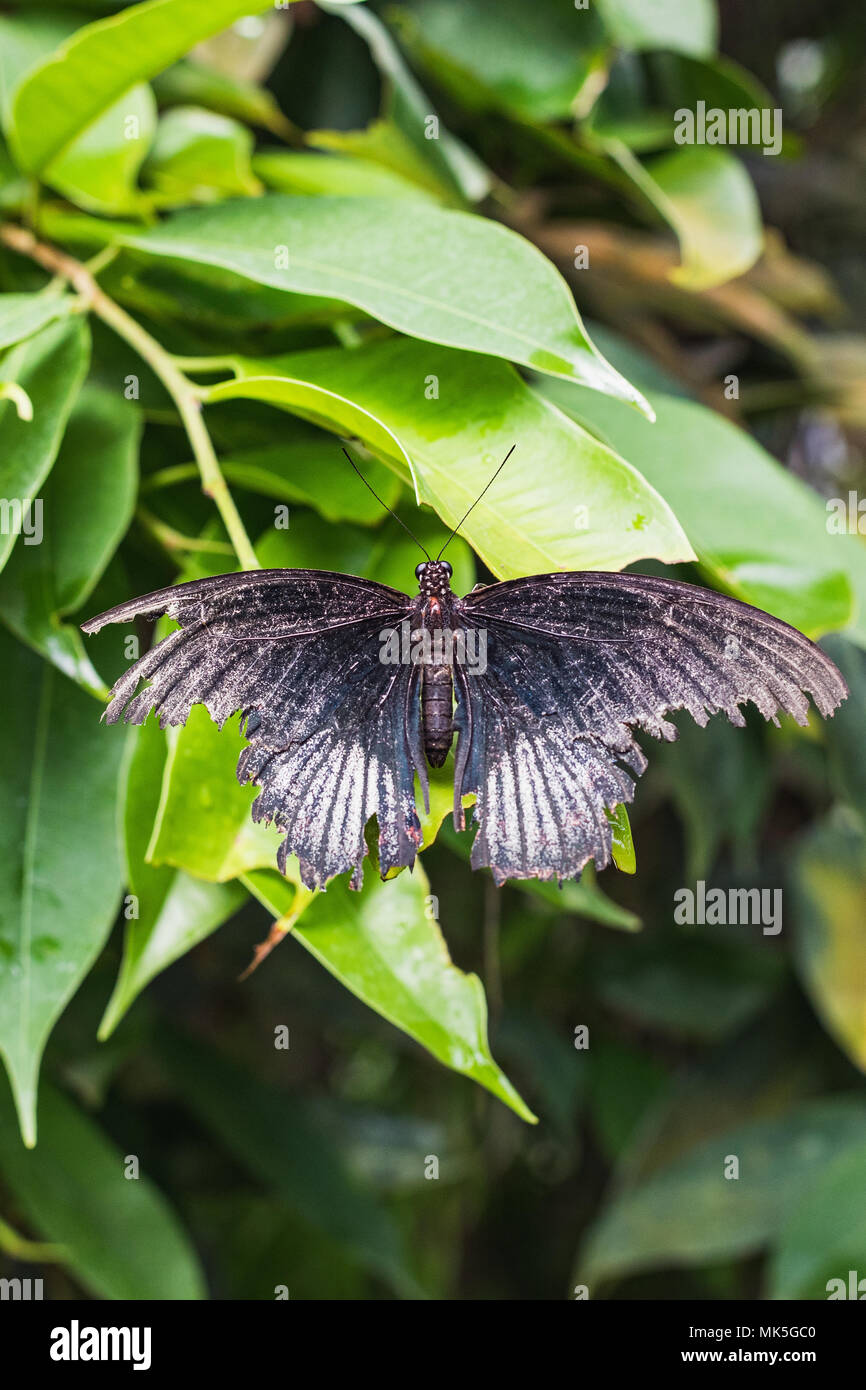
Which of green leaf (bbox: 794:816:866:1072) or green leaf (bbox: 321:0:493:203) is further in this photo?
green leaf (bbox: 794:816:866:1072)

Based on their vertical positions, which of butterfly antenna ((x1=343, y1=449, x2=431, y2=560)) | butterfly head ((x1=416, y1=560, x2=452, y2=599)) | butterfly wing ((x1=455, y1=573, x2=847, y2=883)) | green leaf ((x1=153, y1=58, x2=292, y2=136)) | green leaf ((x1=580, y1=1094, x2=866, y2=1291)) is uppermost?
green leaf ((x1=153, y1=58, x2=292, y2=136))

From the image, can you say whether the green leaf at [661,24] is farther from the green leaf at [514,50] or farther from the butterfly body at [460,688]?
the butterfly body at [460,688]

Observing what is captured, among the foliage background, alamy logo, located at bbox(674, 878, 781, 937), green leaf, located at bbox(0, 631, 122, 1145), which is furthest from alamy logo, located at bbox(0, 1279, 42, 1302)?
alamy logo, located at bbox(674, 878, 781, 937)

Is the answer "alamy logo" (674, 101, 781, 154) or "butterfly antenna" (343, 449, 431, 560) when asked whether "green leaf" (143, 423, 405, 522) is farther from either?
"alamy logo" (674, 101, 781, 154)
